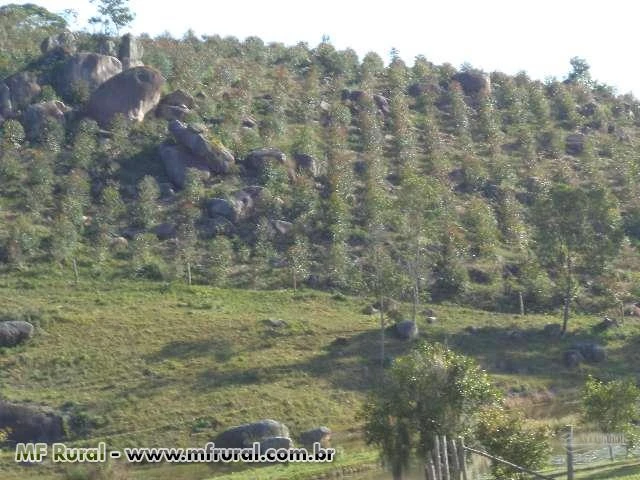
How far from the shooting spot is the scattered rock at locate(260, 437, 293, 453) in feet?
157

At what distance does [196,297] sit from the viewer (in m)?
71.9

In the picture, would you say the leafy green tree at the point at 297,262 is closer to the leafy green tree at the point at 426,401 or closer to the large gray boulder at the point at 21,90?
the large gray boulder at the point at 21,90

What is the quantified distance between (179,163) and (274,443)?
170 ft

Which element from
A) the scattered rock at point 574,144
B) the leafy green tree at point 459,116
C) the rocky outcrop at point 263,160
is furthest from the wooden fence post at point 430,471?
the scattered rock at point 574,144

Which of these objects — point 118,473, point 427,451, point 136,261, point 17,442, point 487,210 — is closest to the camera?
point 427,451

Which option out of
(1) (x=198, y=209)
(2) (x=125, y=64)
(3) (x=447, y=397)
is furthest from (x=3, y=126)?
(3) (x=447, y=397)

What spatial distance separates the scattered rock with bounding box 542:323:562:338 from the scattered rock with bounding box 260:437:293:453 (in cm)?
3140

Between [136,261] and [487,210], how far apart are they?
3973 centimetres

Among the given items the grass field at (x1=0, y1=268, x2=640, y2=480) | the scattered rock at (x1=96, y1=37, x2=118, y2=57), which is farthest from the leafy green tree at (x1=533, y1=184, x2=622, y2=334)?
the scattered rock at (x1=96, y1=37, x2=118, y2=57)

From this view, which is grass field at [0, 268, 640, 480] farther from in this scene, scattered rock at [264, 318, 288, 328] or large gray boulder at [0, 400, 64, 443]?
large gray boulder at [0, 400, 64, 443]

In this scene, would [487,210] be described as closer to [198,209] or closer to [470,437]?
[198,209]

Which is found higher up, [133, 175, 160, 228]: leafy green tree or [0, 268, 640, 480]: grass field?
[133, 175, 160, 228]: leafy green tree

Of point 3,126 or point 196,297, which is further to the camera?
point 3,126

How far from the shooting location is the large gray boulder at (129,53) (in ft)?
357
